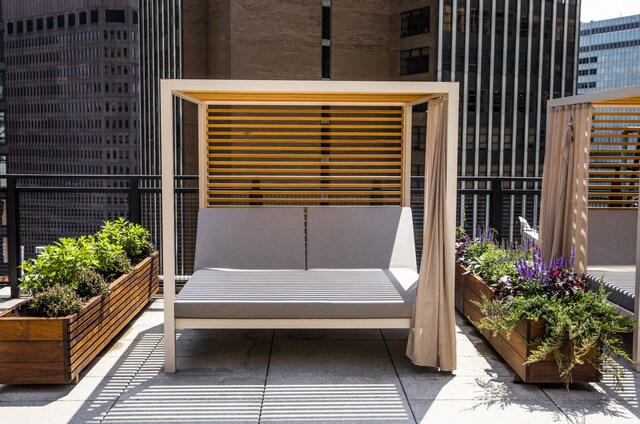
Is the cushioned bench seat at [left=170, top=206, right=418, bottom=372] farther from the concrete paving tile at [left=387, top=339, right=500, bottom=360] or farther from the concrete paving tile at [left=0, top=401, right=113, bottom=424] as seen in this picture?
the concrete paving tile at [left=0, top=401, right=113, bottom=424]

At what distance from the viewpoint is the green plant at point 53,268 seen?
183 inches

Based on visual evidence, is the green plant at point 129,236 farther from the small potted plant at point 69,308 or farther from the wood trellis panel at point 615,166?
the wood trellis panel at point 615,166

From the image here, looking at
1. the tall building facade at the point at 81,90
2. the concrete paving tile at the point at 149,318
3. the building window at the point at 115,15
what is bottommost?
the concrete paving tile at the point at 149,318

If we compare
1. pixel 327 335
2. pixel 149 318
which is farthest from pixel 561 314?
pixel 149 318

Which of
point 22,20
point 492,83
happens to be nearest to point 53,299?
point 492,83

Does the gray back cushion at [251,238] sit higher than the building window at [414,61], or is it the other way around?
the building window at [414,61]

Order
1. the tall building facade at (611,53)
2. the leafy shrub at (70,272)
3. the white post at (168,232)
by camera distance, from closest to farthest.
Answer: the leafy shrub at (70,272) < the white post at (168,232) < the tall building facade at (611,53)

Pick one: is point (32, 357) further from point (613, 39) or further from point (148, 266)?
point (613, 39)

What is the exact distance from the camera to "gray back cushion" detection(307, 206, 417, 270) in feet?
19.4

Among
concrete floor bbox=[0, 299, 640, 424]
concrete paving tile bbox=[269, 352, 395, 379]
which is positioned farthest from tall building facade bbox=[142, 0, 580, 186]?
concrete paving tile bbox=[269, 352, 395, 379]

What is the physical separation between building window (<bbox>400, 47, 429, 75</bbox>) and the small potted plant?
56.9 metres

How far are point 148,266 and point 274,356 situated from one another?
1947 mm

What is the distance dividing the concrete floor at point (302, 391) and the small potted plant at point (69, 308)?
16 centimetres

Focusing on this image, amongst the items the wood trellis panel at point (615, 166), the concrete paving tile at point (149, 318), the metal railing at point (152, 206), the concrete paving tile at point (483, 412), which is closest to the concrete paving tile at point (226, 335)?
the concrete paving tile at point (149, 318)
